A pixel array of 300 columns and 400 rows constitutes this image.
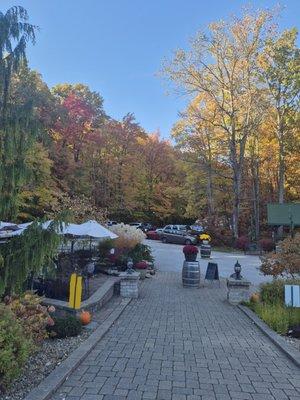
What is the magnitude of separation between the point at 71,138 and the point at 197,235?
1401 centimetres

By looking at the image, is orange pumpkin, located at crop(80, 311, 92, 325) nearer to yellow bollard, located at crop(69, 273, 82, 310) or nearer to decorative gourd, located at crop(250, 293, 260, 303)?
yellow bollard, located at crop(69, 273, 82, 310)

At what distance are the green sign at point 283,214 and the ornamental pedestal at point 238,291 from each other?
19.5 meters

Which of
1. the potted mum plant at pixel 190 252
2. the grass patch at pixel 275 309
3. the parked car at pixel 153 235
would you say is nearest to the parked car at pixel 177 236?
the parked car at pixel 153 235

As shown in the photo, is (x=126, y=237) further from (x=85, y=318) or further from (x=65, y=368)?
(x=65, y=368)

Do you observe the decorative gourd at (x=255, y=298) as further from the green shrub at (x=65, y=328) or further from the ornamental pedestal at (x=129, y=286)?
the green shrub at (x=65, y=328)

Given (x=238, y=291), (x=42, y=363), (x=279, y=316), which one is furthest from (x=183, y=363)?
(x=238, y=291)

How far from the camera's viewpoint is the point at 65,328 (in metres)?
7.49

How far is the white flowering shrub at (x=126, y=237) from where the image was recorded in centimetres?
1777

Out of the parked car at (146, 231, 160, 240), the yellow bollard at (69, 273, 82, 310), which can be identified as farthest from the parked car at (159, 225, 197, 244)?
the yellow bollard at (69, 273, 82, 310)

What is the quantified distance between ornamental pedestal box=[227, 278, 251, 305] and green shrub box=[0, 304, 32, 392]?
24.8 ft

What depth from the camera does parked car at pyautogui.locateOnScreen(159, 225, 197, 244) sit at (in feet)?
118

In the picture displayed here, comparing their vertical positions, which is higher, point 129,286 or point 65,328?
point 129,286

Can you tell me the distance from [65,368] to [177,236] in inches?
1238

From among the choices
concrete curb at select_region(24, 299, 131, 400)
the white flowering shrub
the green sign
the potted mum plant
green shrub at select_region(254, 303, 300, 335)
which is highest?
the green sign
